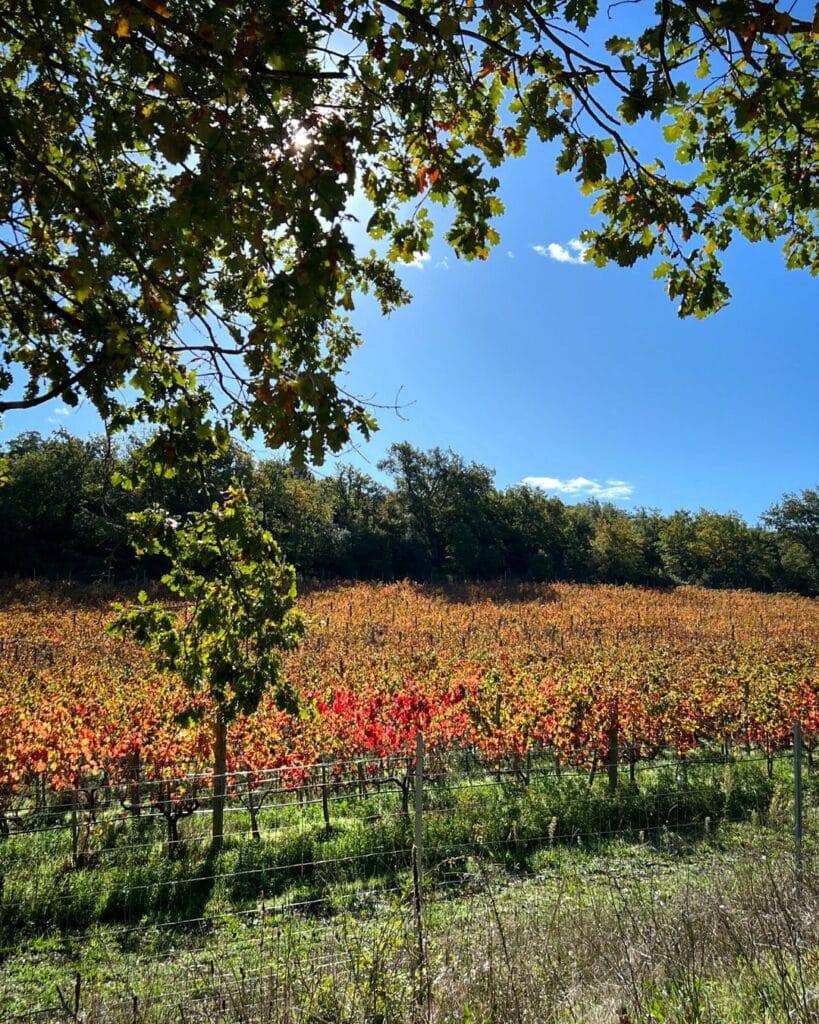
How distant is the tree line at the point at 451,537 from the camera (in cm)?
3344

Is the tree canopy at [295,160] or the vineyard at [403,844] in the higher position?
the tree canopy at [295,160]

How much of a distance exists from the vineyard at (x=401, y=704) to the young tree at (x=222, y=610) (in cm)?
45

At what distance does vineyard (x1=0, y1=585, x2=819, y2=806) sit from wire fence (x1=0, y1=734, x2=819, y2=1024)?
52 cm

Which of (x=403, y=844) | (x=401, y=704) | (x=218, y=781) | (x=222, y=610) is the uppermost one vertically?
(x=222, y=610)

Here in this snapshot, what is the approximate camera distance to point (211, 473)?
443 cm

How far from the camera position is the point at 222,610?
555 centimetres

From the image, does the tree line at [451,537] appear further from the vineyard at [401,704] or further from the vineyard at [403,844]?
the vineyard at [403,844]

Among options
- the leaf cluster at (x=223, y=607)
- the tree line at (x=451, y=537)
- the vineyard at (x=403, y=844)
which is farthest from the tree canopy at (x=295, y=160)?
the tree line at (x=451, y=537)

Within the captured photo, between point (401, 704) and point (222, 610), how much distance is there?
491cm

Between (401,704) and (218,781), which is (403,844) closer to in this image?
(218,781)

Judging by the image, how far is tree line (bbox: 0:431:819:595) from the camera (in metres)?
33.4

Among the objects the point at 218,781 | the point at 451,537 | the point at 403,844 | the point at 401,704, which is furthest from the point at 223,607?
the point at 451,537

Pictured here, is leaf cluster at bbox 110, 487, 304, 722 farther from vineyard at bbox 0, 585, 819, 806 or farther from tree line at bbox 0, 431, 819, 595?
tree line at bbox 0, 431, 819, 595

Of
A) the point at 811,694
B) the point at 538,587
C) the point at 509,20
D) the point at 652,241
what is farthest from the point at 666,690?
the point at 538,587
